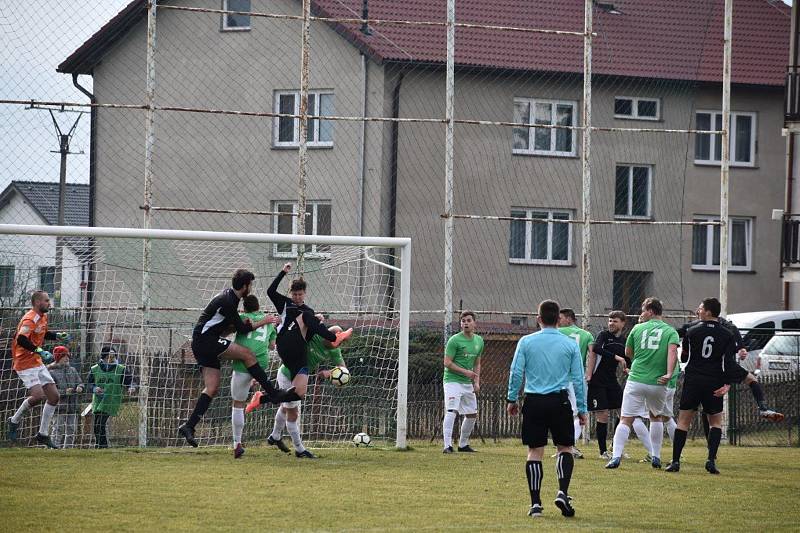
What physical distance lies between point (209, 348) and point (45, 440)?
297 cm

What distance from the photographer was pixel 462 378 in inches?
686

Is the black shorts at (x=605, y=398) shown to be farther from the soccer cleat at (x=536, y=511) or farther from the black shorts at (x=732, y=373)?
the soccer cleat at (x=536, y=511)

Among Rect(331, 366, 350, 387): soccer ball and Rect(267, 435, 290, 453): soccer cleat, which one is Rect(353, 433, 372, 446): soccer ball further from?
Rect(331, 366, 350, 387): soccer ball

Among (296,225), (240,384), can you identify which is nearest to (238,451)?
(240,384)

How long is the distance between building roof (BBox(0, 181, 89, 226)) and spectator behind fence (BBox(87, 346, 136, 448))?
10.3 feet

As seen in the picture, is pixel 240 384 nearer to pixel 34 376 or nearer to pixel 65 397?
pixel 34 376

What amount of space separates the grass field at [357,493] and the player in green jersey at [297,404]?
0.24m

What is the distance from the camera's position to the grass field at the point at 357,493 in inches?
388

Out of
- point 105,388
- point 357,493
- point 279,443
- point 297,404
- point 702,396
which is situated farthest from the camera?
point 105,388

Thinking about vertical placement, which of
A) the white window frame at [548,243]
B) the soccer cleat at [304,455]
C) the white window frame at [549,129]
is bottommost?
the soccer cleat at [304,455]

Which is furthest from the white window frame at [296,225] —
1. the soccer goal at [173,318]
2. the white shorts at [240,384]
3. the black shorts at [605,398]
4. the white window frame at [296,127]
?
the black shorts at [605,398]

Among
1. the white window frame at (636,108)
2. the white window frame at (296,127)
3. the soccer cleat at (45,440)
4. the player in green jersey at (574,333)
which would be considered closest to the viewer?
the soccer cleat at (45,440)

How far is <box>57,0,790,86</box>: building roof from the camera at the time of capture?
2381 centimetres

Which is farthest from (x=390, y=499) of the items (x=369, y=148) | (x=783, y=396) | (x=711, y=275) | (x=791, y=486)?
(x=711, y=275)
